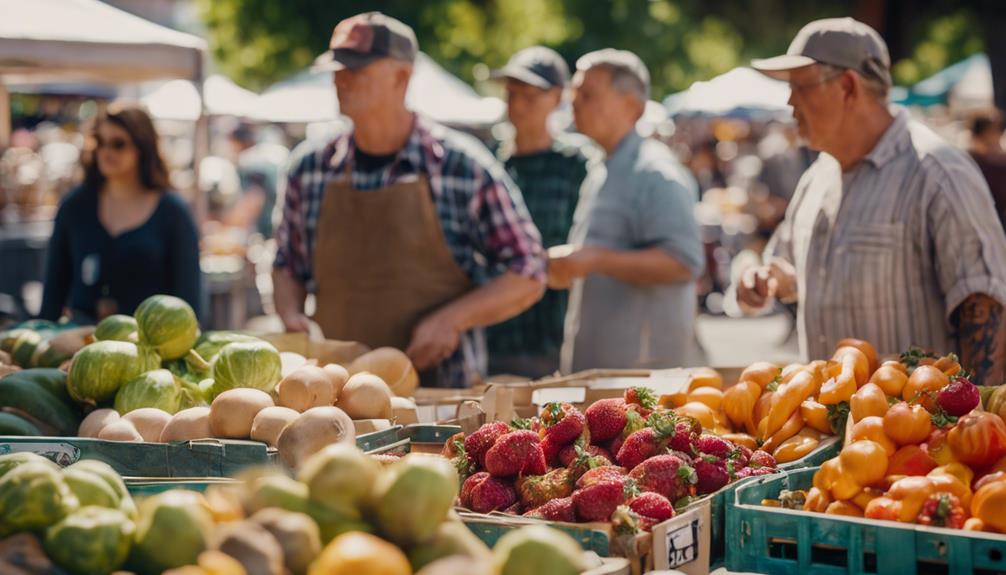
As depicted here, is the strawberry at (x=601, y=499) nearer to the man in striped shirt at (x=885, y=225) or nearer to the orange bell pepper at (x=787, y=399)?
the orange bell pepper at (x=787, y=399)

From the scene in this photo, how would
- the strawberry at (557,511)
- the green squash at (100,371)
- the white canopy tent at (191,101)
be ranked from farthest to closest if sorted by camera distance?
1. the white canopy tent at (191,101)
2. the green squash at (100,371)
3. the strawberry at (557,511)

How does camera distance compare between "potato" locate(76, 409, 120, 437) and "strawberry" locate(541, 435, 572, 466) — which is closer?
"strawberry" locate(541, 435, 572, 466)

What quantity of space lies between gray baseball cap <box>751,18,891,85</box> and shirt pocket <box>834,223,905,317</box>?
1.81 feet

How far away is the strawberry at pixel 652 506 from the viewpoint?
2.63 meters

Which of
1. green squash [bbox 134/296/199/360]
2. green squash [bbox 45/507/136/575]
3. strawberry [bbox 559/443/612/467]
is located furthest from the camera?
green squash [bbox 134/296/199/360]

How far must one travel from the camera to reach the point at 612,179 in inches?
217

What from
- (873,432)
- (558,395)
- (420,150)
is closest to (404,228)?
(420,150)

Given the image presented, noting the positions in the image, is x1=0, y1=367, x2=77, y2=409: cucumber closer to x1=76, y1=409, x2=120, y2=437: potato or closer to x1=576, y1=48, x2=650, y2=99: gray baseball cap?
x1=76, y1=409, x2=120, y2=437: potato

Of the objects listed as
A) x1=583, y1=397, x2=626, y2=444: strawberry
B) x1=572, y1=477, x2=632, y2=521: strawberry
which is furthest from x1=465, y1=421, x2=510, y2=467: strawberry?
x1=572, y1=477, x2=632, y2=521: strawberry

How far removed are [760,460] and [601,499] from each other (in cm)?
66

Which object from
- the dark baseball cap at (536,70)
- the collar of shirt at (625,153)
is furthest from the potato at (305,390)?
the dark baseball cap at (536,70)

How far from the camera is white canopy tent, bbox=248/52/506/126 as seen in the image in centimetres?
1241

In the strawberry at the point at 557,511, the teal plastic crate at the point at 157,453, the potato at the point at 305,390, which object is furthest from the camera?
the potato at the point at 305,390

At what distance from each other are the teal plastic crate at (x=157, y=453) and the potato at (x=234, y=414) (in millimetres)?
64
